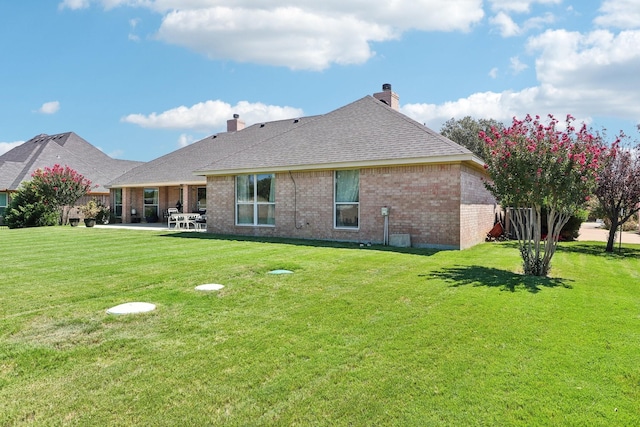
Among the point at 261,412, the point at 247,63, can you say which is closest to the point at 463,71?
the point at 247,63

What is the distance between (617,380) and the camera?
3562 mm

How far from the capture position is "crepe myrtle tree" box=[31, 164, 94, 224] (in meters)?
23.1

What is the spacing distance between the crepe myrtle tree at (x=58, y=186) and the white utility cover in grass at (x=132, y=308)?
71.3 feet

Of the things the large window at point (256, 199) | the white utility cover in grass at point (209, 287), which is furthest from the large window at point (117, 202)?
the white utility cover in grass at point (209, 287)

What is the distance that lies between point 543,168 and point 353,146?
294 inches

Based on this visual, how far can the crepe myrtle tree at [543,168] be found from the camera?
26.0ft

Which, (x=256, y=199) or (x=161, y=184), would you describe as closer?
(x=256, y=199)

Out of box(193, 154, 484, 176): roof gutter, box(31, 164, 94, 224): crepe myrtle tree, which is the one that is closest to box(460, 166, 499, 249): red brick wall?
box(193, 154, 484, 176): roof gutter

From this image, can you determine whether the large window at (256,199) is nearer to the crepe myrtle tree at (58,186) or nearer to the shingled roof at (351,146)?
the shingled roof at (351,146)

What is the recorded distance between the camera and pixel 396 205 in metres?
13.1

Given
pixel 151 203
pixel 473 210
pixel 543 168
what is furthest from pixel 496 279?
pixel 151 203

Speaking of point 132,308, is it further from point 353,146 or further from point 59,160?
point 59,160

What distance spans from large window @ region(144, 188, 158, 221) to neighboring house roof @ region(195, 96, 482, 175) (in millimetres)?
10248

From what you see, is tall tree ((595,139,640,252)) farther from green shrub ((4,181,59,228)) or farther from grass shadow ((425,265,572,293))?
green shrub ((4,181,59,228))
